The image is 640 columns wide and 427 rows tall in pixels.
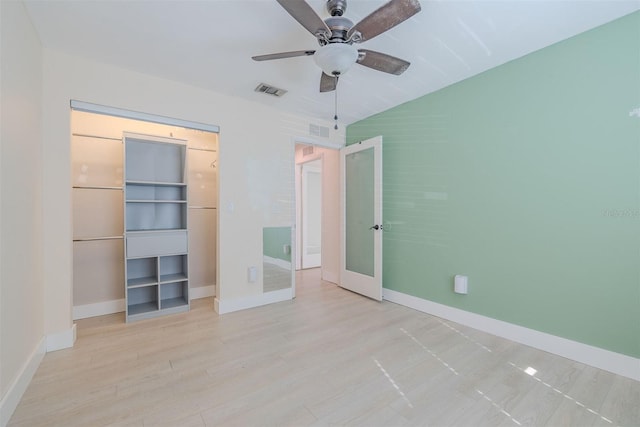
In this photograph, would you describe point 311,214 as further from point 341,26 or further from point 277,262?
point 341,26

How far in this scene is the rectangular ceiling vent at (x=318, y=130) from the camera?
3.75 metres

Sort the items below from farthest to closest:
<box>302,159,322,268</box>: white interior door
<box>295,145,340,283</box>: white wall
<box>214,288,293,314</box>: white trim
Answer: <box>302,159,322,268</box>: white interior door < <box>295,145,340,283</box>: white wall < <box>214,288,293,314</box>: white trim

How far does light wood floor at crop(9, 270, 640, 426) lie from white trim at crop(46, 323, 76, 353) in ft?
0.25

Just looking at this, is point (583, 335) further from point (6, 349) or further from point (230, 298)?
point (6, 349)

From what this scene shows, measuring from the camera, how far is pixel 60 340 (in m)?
2.27

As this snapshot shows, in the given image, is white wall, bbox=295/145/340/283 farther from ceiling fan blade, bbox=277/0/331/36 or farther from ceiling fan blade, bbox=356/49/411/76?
ceiling fan blade, bbox=277/0/331/36

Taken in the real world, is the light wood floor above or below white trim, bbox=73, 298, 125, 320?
below

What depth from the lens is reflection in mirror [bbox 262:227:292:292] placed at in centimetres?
342

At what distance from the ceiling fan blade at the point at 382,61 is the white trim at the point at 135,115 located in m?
1.86

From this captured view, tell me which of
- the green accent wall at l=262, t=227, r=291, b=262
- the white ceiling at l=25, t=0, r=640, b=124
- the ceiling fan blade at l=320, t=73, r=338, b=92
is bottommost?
the green accent wall at l=262, t=227, r=291, b=262

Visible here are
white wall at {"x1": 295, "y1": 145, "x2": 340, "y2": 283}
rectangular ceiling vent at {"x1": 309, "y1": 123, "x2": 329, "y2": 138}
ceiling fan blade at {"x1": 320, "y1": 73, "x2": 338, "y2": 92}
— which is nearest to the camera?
ceiling fan blade at {"x1": 320, "y1": 73, "x2": 338, "y2": 92}

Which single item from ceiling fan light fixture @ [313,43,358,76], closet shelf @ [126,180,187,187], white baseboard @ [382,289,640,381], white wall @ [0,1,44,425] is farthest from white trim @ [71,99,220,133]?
white baseboard @ [382,289,640,381]

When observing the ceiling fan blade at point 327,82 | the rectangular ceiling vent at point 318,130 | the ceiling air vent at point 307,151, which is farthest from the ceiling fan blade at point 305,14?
the ceiling air vent at point 307,151

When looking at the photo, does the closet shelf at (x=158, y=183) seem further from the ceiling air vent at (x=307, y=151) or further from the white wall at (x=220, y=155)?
the ceiling air vent at (x=307, y=151)
